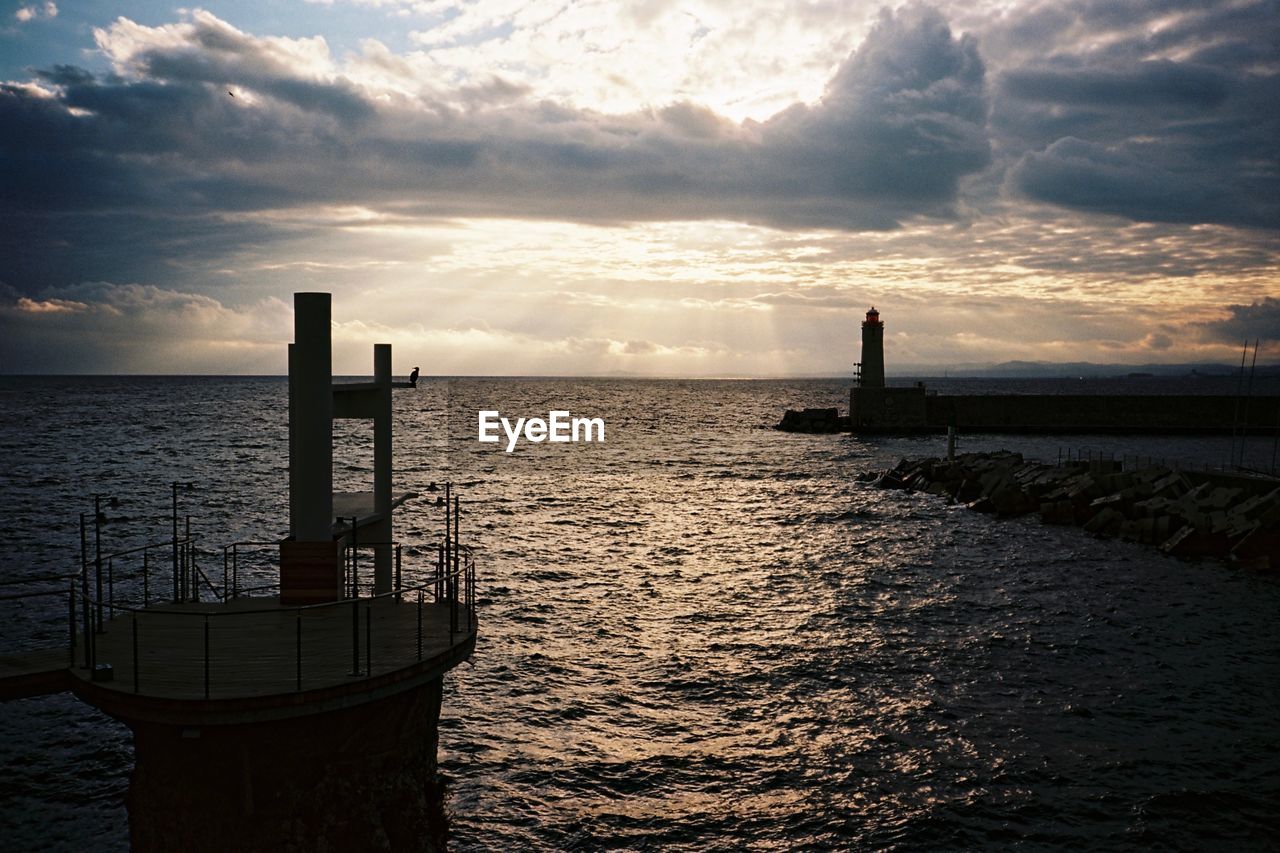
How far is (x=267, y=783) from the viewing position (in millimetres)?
9672

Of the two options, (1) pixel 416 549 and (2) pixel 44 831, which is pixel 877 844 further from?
(1) pixel 416 549

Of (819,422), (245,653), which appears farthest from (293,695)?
(819,422)

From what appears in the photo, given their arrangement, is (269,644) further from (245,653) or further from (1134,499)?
(1134,499)

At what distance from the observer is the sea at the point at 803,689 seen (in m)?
14.4

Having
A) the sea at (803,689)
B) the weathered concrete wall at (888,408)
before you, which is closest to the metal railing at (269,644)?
the sea at (803,689)

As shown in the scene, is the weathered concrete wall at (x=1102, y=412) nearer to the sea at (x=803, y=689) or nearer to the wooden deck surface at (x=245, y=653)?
the sea at (x=803, y=689)

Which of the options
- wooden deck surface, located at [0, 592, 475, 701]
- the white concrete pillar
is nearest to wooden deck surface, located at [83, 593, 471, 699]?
wooden deck surface, located at [0, 592, 475, 701]

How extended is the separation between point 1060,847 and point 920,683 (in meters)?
6.80

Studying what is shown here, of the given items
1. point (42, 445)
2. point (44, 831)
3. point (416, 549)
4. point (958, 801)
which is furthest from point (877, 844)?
point (42, 445)

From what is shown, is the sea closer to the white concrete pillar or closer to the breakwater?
the white concrete pillar

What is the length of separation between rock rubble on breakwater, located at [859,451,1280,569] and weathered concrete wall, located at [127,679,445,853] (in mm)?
32074

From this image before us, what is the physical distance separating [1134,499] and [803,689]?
27747 mm

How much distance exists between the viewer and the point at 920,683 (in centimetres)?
2030

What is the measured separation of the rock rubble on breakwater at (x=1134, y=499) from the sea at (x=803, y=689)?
1279 millimetres
